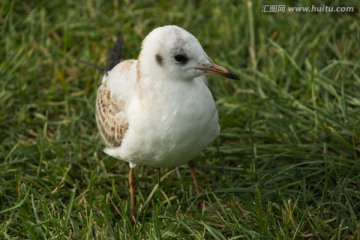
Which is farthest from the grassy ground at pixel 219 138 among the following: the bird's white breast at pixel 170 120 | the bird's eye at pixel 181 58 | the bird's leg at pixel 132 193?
the bird's eye at pixel 181 58

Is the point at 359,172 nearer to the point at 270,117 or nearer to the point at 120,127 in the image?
the point at 270,117

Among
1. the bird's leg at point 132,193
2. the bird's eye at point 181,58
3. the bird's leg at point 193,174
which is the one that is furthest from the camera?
the bird's leg at point 193,174

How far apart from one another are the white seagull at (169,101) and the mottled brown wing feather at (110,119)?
0.09 feet

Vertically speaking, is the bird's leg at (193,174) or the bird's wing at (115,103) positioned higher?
the bird's wing at (115,103)

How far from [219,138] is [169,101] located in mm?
1268

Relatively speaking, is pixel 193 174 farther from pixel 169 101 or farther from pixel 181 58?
pixel 181 58

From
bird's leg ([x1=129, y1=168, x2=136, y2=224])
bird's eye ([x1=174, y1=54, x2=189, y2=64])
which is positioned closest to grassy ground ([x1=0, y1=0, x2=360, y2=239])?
bird's leg ([x1=129, y1=168, x2=136, y2=224])

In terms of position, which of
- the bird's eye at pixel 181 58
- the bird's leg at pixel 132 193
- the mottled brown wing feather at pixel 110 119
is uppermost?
the bird's eye at pixel 181 58

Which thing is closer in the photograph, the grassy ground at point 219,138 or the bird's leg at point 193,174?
A: the grassy ground at point 219,138

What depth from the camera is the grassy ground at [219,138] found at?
159 inches

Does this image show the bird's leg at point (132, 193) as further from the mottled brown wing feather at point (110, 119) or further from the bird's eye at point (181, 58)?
the bird's eye at point (181, 58)

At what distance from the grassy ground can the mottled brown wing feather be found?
0.99 ft

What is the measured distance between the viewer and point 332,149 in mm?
4605

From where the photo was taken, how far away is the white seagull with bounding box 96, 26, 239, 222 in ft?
12.3
